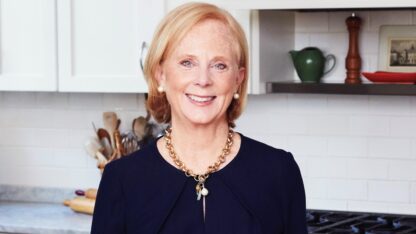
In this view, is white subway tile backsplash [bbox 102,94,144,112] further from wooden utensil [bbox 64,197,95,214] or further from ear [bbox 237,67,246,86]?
ear [bbox 237,67,246,86]

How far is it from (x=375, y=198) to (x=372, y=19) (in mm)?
819

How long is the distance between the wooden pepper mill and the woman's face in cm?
177

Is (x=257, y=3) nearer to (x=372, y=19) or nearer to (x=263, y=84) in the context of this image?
(x=263, y=84)

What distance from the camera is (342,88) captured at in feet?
10.9

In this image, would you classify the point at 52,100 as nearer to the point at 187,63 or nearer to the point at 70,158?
the point at 70,158

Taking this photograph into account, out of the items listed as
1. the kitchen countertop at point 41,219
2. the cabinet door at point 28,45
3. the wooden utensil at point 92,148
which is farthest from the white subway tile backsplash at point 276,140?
the cabinet door at point 28,45

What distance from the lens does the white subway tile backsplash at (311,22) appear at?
3.67 meters

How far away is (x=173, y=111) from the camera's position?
1887 millimetres

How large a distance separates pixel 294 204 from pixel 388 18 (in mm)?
1871

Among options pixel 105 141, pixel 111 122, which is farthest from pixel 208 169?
pixel 105 141

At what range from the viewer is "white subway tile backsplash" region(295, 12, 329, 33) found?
3.67 meters

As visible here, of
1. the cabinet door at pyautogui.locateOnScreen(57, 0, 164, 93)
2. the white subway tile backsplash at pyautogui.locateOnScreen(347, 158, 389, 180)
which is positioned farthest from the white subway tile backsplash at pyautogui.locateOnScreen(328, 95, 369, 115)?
the cabinet door at pyautogui.locateOnScreen(57, 0, 164, 93)

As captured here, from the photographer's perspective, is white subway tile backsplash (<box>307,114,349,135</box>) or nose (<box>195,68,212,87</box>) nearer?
nose (<box>195,68,212,87</box>)

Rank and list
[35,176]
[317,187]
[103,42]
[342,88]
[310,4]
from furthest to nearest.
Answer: [35,176]
[317,187]
[103,42]
[342,88]
[310,4]
